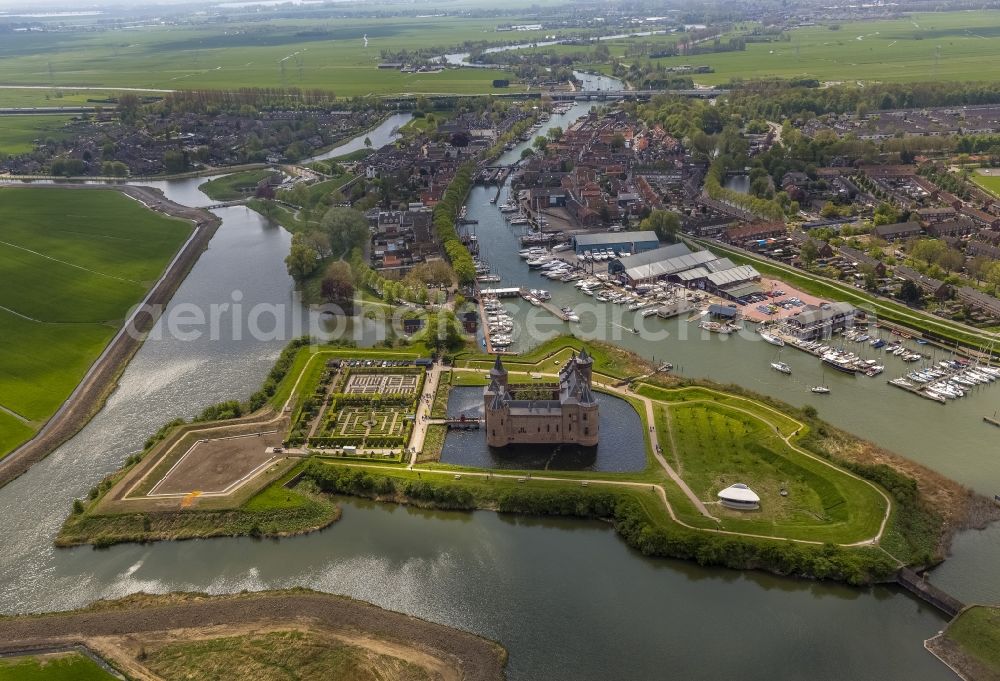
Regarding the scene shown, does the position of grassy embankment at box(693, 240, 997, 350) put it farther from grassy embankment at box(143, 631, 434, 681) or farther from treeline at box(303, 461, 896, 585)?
grassy embankment at box(143, 631, 434, 681)

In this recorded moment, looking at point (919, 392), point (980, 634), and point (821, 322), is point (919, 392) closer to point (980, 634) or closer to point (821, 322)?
point (821, 322)

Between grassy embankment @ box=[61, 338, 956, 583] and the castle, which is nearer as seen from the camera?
grassy embankment @ box=[61, 338, 956, 583]

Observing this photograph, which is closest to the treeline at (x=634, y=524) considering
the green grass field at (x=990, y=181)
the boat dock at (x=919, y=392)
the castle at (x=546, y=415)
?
the castle at (x=546, y=415)

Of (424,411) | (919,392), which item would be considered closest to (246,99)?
(424,411)

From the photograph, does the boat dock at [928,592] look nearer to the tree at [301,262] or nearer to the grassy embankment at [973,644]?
the grassy embankment at [973,644]

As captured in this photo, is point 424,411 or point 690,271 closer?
point 424,411

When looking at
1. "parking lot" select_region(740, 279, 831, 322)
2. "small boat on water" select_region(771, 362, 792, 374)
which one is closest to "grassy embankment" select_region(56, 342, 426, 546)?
"small boat on water" select_region(771, 362, 792, 374)

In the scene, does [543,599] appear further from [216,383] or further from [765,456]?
[216,383]
